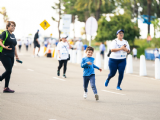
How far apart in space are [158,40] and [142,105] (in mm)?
38482

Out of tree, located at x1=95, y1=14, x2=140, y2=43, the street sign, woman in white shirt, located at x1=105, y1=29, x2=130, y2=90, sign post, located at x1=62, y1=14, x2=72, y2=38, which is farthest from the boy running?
tree, located at x1=95, y1=14, x2=140, y2=43

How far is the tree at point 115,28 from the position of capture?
47719 mm

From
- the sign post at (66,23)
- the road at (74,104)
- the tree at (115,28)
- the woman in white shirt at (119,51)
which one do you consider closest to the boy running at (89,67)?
the road at (74,104)

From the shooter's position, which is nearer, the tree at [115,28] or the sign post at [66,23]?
the sign post at [66,23]

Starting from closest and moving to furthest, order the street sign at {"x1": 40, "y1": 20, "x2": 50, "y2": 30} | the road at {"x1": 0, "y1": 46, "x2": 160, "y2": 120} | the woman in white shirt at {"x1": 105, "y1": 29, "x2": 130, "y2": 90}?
the road at {"x1": 0, "y1": 46, "x2": 160, "y2": 120}
the woman in white shirt at {"x1": 105, "y1": 29, "x2": 130, "y2": 90}
the street sign at {"x1": 40, "y1": 20, "x2": 50, "y2": 30}

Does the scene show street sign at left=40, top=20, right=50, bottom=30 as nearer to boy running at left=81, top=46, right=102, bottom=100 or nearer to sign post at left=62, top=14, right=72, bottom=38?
sign post at left=62, top=14, right=72, bottom=38

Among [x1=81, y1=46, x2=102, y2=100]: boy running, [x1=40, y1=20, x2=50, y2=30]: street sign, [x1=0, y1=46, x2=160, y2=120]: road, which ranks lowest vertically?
[x1=0, y1=46, x2=160, y2=120]: road

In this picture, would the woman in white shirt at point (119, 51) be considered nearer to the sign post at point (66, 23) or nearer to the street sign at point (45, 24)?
the street sign at point (45, 24)

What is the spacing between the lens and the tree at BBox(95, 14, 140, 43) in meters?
47.7

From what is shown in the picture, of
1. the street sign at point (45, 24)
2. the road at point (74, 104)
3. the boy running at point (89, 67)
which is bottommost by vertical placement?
the road at point (74, 104)

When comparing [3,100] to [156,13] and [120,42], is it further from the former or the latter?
[156,13]

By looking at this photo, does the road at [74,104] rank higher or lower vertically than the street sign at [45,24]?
lower

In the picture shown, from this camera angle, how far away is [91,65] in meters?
8.23

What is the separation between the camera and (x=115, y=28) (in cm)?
4803
